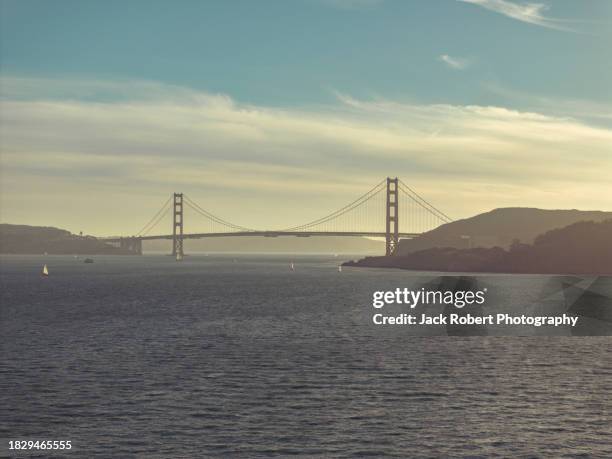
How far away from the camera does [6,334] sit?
56.2 meters

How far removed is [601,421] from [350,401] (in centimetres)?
965

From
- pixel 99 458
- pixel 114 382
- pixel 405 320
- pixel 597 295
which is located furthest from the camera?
pixel 597 295

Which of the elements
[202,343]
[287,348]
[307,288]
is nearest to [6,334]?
[202,343]

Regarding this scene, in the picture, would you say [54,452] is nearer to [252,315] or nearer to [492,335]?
[492,335]

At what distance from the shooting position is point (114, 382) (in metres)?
35.9

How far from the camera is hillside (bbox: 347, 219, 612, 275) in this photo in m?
173

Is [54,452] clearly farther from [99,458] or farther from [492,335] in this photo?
[492,335]

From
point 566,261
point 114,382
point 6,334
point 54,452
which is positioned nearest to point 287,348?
point 114,382

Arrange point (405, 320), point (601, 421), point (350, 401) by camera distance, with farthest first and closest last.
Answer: point (405, 320), point (350, 401), point (601, 421)

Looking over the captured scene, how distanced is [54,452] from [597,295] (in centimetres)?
9772

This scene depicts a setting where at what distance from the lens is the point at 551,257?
17888 cm

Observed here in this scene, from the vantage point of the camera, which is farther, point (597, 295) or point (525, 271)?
point (525, 271)

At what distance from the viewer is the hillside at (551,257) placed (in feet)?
569

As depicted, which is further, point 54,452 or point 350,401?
point 350,401
